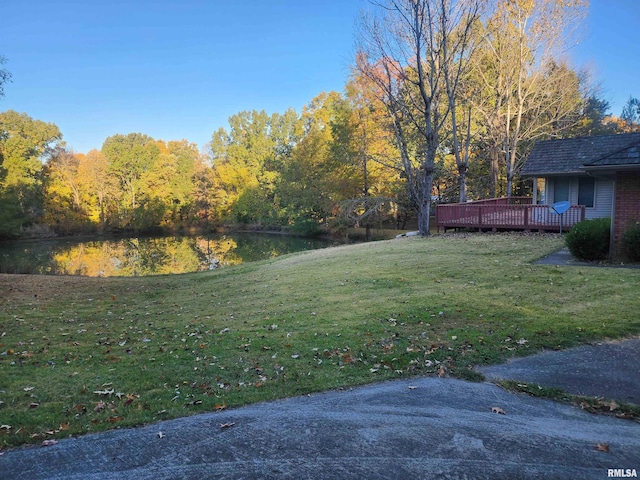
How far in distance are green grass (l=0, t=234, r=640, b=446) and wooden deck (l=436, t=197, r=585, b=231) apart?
21.4 ft

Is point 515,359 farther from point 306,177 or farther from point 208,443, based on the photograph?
point 306,177

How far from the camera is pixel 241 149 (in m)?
54.1

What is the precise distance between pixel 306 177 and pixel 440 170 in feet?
46.2

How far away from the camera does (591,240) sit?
36.8 ft

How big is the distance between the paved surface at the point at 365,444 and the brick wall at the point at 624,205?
8.41 meters

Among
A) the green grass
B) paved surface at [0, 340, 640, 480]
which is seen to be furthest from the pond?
paved surface at [0, 340, 640, 480]

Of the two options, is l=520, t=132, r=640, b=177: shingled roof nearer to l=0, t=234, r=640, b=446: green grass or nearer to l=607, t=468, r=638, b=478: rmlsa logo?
l=0, t=234, r=640, b=446: green grass

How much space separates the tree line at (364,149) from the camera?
73.9ft

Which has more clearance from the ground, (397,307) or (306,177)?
(306,177)

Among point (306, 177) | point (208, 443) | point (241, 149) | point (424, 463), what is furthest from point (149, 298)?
point (241, 149)

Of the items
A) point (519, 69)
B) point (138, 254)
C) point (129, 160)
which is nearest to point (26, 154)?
point (129, 160)

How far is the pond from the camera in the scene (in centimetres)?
2492

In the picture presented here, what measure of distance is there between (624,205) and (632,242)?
1.05 metres

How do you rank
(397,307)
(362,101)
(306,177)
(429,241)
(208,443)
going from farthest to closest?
1. (306,177)
2. (362,101)
3. (429,241)
4. (397,307)
5. (208,443)
